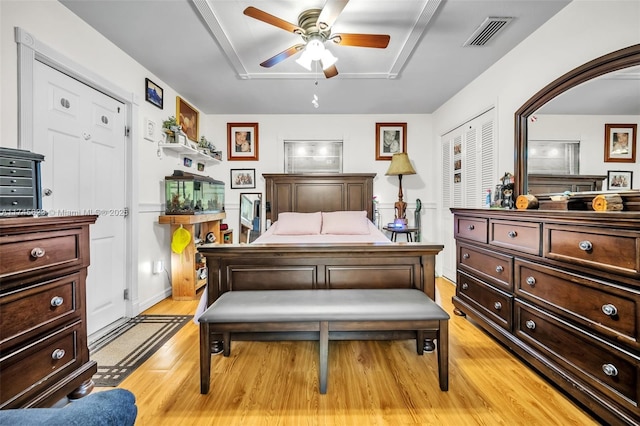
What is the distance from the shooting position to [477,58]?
9.27 feet

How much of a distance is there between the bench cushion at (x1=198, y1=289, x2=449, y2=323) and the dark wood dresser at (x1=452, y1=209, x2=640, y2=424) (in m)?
0.67

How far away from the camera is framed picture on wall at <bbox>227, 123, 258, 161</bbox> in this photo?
4.61 m

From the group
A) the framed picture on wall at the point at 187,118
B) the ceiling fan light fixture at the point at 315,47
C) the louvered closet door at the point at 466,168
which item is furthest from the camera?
the framed picture on wall at the point at 187,118

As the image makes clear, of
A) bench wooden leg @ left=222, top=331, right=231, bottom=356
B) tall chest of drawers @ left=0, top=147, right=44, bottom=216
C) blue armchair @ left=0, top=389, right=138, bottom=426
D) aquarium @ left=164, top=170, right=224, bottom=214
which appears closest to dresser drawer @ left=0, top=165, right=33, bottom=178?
tall chest of drawers @ left=0, top=147, right=44, bottom=216

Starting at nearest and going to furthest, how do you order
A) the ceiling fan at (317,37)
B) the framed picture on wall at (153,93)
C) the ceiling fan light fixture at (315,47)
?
the ceiling fan at (317,37) → the ceiling fan light fixture at (315,47) → the framed picture on wall at (153,93)

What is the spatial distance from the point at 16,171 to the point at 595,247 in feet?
9.50

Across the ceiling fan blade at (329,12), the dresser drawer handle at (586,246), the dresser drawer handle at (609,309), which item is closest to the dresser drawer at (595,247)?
the dresser drawer handle at (586,246)

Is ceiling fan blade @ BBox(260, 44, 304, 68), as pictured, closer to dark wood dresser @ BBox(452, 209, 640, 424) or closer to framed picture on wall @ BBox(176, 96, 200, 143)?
framed picture on wall @ BBox(176, 96, 200, 143)

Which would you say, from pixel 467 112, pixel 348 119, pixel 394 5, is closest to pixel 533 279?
pixel 394 5

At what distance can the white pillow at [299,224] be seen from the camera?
12.4 ft

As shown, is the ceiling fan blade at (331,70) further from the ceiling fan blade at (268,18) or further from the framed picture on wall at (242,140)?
the framed picture on wall at (242,140)

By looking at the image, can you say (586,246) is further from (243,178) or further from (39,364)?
(243,178)

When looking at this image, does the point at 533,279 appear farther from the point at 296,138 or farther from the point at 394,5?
the point at 296,138

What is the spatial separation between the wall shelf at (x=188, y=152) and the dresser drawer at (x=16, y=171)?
1.92m
